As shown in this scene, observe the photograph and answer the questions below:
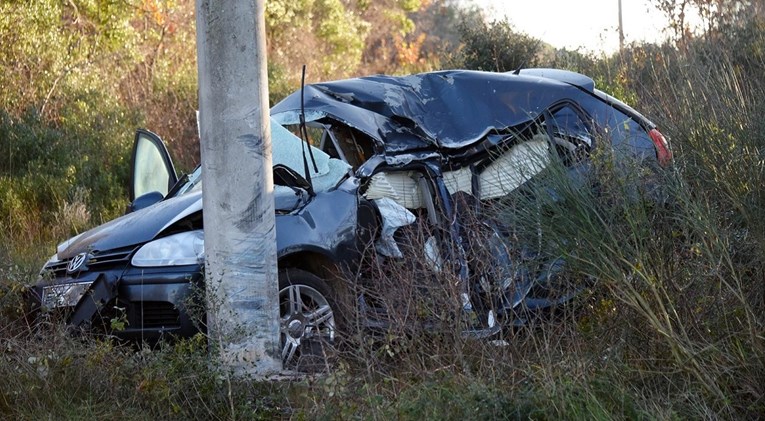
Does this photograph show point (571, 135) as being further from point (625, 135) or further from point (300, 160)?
point (300, 160)

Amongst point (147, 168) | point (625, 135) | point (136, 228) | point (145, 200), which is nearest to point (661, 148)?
point (625, 135)

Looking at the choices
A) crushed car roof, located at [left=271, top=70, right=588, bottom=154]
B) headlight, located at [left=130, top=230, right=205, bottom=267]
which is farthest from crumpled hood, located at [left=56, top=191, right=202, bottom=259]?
crushed car roof, located at [left=271, top=70, right=588, bottom=154]

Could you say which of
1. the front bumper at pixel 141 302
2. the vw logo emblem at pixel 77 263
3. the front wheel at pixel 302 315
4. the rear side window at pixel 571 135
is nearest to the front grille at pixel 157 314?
the front bumper at pixel 141 302

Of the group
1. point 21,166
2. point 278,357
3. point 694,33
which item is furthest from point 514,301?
point 21,166

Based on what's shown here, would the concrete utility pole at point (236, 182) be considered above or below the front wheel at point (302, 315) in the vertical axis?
above

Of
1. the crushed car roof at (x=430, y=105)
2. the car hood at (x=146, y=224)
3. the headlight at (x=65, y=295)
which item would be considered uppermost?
the crushed car roof at (x=430, y=105)

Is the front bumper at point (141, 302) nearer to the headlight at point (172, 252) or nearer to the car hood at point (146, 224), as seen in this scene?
the headlight at point (172, 252)

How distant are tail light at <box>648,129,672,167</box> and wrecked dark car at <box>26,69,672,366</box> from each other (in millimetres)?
20

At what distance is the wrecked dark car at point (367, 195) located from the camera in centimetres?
589

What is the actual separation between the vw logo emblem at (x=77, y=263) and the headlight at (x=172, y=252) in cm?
37

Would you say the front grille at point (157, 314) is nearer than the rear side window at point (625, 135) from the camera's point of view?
No

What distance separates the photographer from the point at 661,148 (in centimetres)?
569

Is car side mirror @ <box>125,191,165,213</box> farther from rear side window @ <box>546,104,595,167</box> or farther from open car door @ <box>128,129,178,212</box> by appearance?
rear side window @ <box>546,104,595,167</box>

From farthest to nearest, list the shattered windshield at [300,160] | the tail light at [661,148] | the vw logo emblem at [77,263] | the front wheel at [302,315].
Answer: the shattered windshield at [300,160], the vw logo emblem at [77,263], the front wheel at [302,315], the tail light at [661,148]
